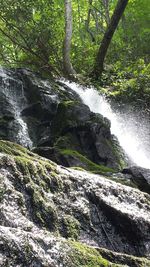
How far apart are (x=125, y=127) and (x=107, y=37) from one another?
15.7 feet

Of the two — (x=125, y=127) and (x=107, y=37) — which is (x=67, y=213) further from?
(x=107, y=37)

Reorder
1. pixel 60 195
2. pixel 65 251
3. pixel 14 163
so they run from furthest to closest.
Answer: pixel 60 195 → pixel 14 163 → pixel 65 251

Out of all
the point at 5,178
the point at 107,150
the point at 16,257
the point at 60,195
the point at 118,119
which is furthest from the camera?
the point at 118,119


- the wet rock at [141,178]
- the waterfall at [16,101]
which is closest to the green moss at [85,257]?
the wet rock at [141,178]

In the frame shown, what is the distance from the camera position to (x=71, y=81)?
2073 centimetres

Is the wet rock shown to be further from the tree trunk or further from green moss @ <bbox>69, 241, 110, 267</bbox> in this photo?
the tree trunk

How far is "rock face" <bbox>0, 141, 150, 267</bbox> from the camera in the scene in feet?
14.0

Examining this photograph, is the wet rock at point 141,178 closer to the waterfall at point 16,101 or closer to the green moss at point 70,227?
the green moss at point 70,227

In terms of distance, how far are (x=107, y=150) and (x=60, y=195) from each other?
6874 millimetres

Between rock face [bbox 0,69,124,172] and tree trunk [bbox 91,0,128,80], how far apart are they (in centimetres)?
507

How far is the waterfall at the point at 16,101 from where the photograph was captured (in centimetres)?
1344

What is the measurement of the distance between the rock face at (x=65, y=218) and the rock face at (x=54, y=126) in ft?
12.1

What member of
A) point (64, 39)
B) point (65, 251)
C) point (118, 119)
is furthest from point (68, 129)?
point (64, 39)

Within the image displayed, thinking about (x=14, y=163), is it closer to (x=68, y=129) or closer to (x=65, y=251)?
(x=65, y=251)
